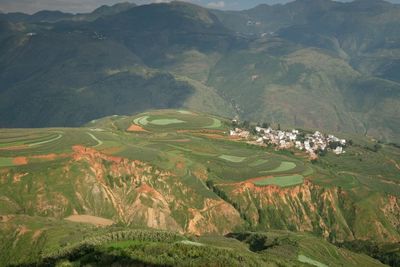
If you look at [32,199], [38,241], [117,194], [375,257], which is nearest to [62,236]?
[38,241]

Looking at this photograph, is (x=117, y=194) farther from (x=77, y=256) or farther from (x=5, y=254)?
(x=77, y=256)

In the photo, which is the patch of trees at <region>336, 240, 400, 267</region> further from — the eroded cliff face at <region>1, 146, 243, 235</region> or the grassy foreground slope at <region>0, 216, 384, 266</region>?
the eroded cliff face at <region>1, 146, 243, 235</region>

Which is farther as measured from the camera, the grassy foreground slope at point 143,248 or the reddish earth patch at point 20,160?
the reddish earth patch at point 20,160

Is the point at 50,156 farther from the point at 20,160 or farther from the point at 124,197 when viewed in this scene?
the point at 124,197

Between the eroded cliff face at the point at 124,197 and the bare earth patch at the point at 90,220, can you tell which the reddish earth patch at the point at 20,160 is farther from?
the bare earth patch at the point at 90,220

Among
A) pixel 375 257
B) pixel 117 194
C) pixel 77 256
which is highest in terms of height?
pixel 77 256

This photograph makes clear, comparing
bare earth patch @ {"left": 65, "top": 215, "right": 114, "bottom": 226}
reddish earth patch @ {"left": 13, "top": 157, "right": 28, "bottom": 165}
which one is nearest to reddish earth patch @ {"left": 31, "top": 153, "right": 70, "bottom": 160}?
reddish earth patch @ {"left": 13, "top": 157, "right": 28, "bottom": 165}

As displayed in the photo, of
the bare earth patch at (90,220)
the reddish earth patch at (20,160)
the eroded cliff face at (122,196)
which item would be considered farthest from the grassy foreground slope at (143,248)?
the reddish earth patch at (20,160)

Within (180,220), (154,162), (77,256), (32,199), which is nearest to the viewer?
(77,256)
